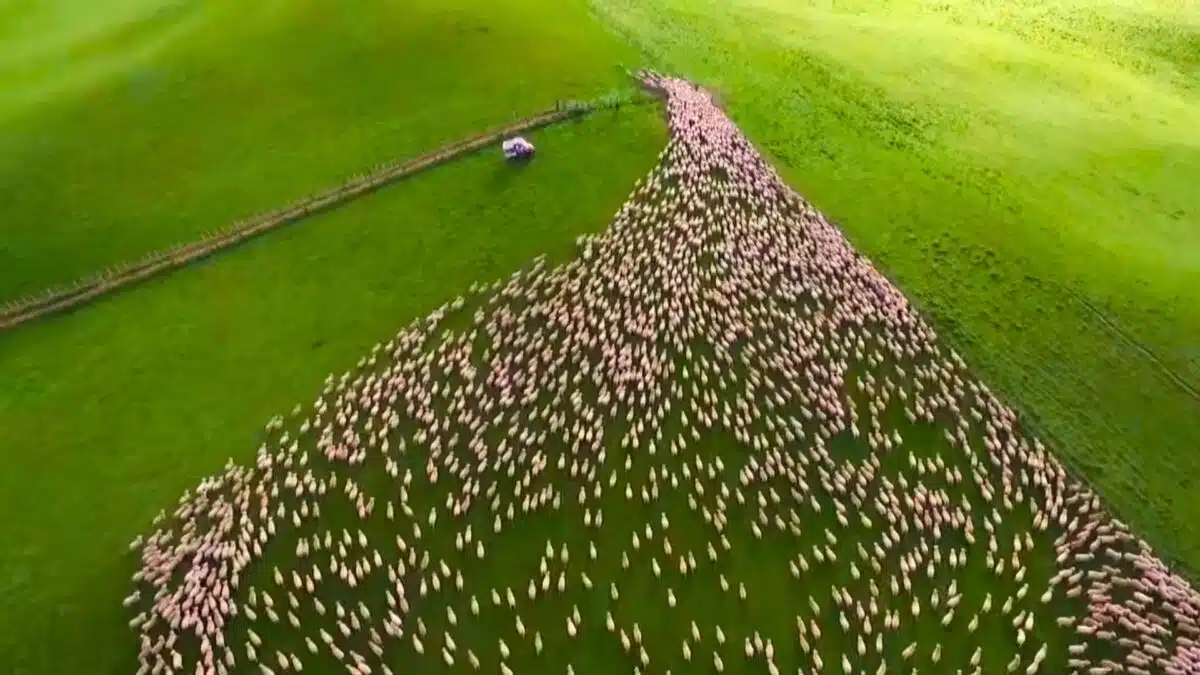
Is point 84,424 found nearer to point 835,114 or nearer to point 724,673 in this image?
point 724,673

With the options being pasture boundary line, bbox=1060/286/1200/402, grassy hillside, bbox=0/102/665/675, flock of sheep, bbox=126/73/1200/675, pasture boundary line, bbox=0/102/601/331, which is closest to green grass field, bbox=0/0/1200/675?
grassy hillside, bbox=0/102/665/675

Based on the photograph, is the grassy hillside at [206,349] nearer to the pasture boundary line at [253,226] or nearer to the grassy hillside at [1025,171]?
the pasture boundary line at [253,226]

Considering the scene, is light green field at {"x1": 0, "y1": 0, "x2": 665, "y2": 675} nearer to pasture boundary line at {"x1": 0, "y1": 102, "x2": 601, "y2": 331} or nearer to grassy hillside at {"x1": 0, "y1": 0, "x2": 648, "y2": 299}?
grassy hillside at {"x1": 0, "y1": 0, "x2": 648, "y2": 299}

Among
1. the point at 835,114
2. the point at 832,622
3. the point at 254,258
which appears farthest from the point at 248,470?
the point at 835,114

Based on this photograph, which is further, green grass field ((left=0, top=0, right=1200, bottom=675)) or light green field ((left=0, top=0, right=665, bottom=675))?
Result: green grass field ((left=0, top=0, right=1200, bottom=675))

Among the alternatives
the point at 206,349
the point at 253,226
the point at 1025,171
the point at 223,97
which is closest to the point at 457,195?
the point at 253,226

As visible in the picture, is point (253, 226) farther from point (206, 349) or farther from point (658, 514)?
point (658, 514)
